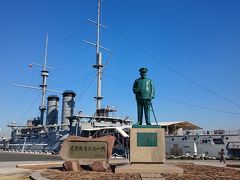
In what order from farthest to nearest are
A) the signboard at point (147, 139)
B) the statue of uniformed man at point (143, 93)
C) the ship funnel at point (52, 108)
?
the ship funnel at point (52, 108), the statue of uniformed man at point (143, 93), the signboard at point (147, 139)

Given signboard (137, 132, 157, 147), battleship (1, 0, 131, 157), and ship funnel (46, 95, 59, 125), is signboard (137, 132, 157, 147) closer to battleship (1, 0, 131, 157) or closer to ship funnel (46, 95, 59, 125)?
battleship (1, 0, 131, 157)

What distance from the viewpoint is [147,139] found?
14867mm

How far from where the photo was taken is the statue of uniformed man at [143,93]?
52.3ft

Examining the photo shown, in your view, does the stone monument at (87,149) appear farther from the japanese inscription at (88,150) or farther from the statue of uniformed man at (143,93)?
the statue of uniformed man at (143,93)

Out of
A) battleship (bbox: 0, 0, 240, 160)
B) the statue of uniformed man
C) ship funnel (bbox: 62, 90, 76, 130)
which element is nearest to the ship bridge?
battleship (bbox: 0, 0, 240, 160)

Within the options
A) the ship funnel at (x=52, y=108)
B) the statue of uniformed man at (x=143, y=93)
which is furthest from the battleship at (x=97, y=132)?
the statue of uniformed man at (x=143, y=93)

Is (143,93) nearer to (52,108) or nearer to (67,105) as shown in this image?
(67,105)

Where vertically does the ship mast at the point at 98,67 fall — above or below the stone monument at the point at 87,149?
above

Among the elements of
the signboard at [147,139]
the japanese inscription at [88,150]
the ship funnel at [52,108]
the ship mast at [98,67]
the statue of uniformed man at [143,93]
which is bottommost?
the japanese inscription at [88,150]

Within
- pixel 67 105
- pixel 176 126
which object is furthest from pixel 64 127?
pixel 176 126

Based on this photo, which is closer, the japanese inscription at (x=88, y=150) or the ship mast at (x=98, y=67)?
the japanese inscription at (x=88, y=150)

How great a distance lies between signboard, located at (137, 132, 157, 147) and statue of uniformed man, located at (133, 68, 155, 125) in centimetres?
102

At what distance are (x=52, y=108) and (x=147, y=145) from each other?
5625 centimetres

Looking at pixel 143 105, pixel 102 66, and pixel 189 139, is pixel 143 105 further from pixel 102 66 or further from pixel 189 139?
pixel 102 66
